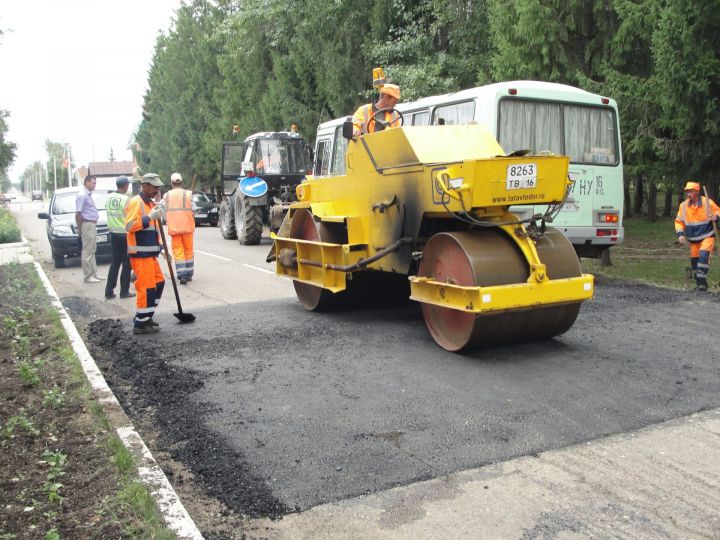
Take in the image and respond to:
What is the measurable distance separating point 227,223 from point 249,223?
7.35 ft

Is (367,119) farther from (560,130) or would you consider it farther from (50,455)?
(50,455)

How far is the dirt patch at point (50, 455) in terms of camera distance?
146 inches

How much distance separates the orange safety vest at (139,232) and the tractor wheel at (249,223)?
10.2m

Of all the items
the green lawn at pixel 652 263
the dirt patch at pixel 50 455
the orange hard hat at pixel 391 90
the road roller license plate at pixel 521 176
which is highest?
the orange hard hat at pixel 391 90

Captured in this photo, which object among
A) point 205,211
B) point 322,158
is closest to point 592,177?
point 322,158

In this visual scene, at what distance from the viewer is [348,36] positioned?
21234mm

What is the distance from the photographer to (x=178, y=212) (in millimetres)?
12031

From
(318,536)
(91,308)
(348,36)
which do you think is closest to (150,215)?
(91,308)

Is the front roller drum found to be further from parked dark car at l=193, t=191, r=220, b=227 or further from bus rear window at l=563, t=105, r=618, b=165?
parked dark car at l=193, t=191, r=220, b=227

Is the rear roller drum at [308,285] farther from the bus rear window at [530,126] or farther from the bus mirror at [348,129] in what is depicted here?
the bus rear window at [530,126]

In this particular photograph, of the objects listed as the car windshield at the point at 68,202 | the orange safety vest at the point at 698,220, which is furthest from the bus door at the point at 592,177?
the car windshield at the point at 68,202

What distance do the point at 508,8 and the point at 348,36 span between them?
708cm

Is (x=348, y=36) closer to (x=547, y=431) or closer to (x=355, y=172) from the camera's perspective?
(x=355, y=172)

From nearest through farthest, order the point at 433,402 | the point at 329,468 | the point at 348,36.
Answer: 1. the point at 329,468
2. the point at 433,402
3. the point at 348,36
